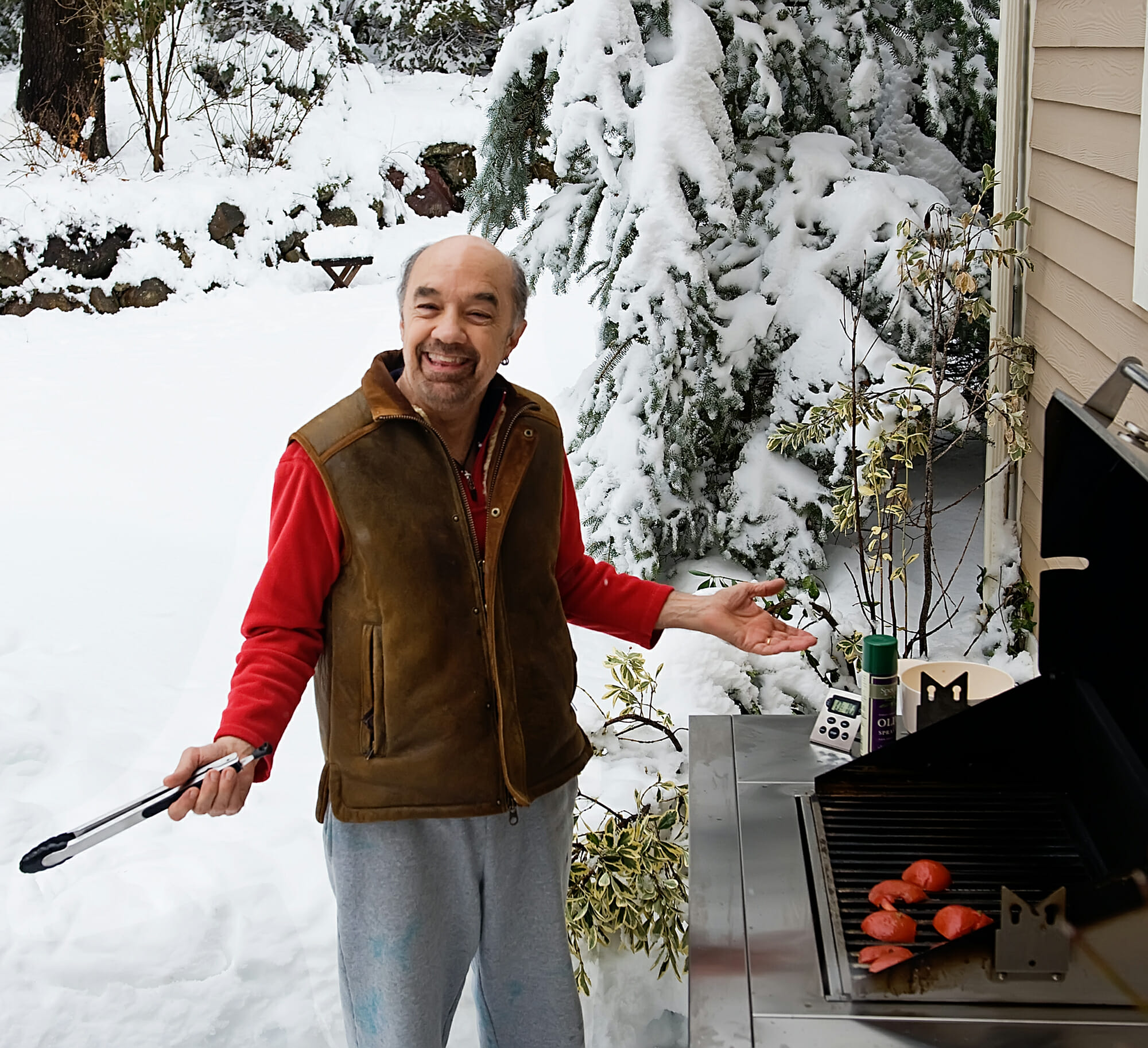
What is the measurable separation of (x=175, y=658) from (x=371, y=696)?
3653mm

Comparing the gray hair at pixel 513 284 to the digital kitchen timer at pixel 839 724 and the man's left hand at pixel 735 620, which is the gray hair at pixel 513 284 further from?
the digital kitchen timer at pixel 839 724

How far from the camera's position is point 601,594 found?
234cm

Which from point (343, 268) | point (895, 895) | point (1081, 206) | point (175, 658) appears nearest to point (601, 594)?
point (895, 895)

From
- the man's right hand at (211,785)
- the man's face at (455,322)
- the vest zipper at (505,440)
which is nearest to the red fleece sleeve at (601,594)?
the vest zipper at (505,440)

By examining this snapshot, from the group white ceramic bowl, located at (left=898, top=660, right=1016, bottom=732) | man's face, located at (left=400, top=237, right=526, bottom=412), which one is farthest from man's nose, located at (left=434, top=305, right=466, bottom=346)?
white ceramic bowl, located at (left=898, top=660, right=1016, bottom=732)

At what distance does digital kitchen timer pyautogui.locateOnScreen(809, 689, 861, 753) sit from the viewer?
8.59ft

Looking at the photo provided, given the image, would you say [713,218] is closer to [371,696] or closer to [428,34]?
[371,696]

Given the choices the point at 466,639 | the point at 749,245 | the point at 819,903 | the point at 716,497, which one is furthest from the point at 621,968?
the point at 749,245

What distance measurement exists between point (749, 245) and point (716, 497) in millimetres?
940

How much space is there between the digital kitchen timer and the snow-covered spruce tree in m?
1.94

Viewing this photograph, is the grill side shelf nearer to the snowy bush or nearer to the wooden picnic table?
the wooden picnic table

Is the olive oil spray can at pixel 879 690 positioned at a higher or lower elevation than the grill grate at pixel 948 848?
higher

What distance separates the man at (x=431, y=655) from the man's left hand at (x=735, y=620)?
235 millimetres

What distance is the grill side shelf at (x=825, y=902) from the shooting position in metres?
1.86
